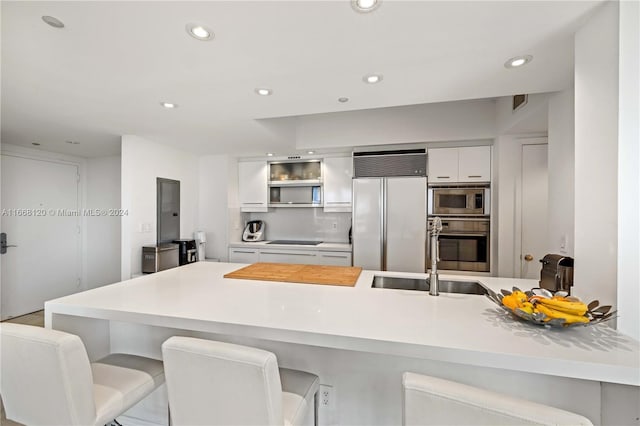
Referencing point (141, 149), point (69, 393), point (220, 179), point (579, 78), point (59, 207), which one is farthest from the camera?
point (220, 179)

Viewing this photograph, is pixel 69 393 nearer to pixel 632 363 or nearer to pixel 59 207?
pixel 632 363

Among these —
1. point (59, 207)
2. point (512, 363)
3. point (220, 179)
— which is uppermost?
point (220, 179)

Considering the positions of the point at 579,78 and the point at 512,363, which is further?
the point at 579,78

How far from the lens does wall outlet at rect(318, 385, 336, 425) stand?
143 cm

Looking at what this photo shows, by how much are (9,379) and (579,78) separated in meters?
2.79

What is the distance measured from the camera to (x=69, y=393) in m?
0.99

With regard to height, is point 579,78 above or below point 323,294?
above

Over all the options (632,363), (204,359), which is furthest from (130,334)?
(632,363)

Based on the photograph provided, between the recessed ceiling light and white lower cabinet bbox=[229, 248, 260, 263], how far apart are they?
289cm

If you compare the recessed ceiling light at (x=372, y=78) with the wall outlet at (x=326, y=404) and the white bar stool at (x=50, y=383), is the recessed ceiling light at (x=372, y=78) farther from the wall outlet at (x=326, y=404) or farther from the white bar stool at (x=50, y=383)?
the white bar stool at (x=50, y=383)

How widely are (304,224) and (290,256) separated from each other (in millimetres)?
720

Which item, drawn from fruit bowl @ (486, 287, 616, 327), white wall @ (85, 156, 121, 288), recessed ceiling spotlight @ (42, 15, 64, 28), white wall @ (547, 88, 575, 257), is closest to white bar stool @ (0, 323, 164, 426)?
recessed ceiling spotlight @ (42, 15, 64, 28)

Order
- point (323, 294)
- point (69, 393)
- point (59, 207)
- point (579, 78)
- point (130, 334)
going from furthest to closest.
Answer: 1. point (59, 207)
2. point (130, 334)
3. point (323, 294)
4. point (579, 78)
5. point (69, 393)

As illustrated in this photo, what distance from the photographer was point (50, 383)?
1.00m
